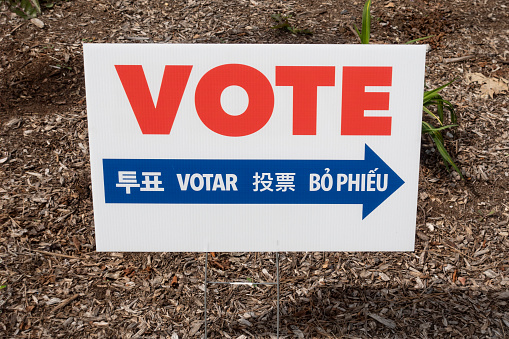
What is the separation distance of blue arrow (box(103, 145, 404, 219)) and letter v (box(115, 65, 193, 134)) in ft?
0.57

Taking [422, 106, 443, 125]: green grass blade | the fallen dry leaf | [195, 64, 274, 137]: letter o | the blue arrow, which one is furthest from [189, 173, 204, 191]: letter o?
the fallen dry leaf

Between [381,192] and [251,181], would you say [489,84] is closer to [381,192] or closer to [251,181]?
[381,192]

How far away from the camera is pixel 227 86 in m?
2.39

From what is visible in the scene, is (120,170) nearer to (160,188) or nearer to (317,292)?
(160,188)

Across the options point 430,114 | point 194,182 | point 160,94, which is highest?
point 160,94

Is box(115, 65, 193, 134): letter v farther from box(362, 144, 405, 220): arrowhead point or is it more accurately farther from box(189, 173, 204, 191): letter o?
box(362, 144, 405, 220): arrowhead point

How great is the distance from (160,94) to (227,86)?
11.2 inches

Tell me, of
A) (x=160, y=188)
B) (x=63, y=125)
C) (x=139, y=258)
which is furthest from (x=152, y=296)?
(x=63, y=125)

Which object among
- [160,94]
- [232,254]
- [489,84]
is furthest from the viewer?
[489,84]

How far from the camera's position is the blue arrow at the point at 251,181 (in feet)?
7.99

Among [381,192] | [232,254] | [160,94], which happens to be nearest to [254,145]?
[160,94]

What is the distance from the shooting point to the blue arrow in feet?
7.99

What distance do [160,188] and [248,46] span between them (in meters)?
0.72

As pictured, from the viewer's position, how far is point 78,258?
3.67m
